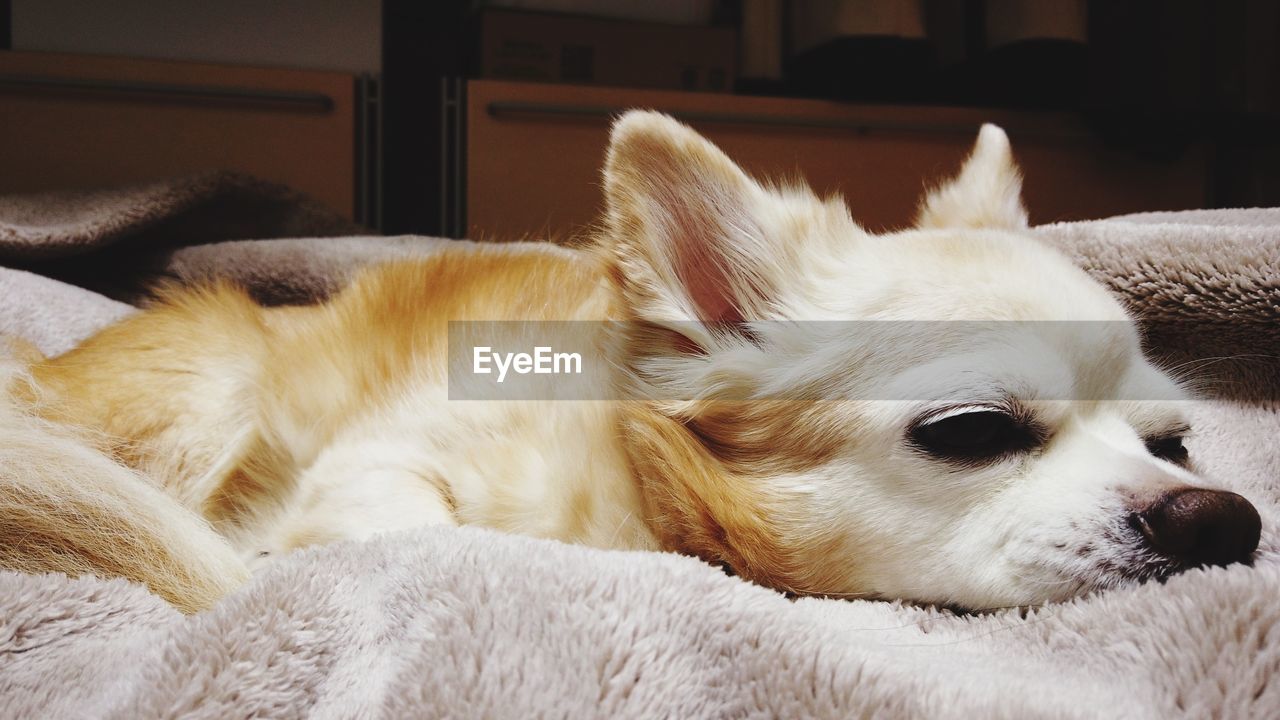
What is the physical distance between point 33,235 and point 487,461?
0.99m

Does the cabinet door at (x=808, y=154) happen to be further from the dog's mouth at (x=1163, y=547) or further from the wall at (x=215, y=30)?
the dog's mouth at (x=1163, y=547)

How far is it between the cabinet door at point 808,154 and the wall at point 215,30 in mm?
699

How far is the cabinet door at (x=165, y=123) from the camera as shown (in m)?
2.04

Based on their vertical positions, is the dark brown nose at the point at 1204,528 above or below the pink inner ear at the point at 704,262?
below

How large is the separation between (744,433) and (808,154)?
2021 mm

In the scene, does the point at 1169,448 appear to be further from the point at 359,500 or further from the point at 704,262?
the point at 359,500

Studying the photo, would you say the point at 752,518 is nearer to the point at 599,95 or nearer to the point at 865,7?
the point at 599,95

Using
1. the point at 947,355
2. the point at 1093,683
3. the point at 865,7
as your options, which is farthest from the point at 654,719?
the point at 865,7

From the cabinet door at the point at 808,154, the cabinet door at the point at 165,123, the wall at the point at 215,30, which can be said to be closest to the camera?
the cabinet door at the point at 165,123

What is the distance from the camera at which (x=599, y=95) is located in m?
2.30

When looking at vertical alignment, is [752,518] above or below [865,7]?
below

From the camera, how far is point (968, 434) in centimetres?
55

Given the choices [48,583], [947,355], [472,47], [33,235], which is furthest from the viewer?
[472,47]

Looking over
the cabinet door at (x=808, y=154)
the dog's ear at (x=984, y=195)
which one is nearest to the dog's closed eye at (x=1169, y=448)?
the dog's ear at (x=984, y=195)
